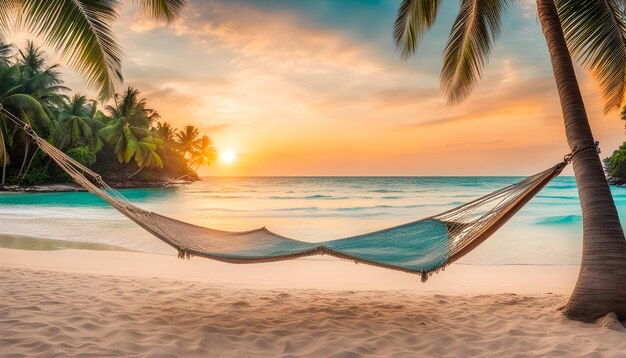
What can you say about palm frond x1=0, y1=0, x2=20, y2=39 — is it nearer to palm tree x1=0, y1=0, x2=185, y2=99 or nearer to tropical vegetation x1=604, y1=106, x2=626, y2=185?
palm tree x1=0, y1=0, x2=185, y2=99

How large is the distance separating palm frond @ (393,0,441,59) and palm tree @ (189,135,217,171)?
25.1m

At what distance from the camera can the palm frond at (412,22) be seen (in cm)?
293

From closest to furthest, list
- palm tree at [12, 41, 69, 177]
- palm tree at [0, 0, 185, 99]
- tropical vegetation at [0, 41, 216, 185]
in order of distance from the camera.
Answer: palm tree at [0, 0, 185, 99] < tropical vegetation at [0, 41, 216, 185] < palm tree at [12, 41, 69, 177]

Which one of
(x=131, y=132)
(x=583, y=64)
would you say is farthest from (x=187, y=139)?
(x=583, y=64)

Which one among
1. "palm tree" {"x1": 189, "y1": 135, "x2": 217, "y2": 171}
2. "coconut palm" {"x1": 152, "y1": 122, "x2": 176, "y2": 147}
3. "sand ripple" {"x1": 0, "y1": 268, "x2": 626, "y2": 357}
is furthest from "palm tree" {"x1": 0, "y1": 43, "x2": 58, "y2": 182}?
"palm tree" {"x1": 189, "y1": 135, "x2": 217, "y2": 171}

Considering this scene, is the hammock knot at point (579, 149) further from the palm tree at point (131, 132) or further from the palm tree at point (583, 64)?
the palm tree at point (131, 132)

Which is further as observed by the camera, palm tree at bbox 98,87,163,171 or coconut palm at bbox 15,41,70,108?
palm tree at bbox 98,87,163,171

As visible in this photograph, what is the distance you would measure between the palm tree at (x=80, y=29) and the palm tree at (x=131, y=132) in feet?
46.3

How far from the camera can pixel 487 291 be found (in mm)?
2736

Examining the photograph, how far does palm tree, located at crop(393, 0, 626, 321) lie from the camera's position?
173 centimetres

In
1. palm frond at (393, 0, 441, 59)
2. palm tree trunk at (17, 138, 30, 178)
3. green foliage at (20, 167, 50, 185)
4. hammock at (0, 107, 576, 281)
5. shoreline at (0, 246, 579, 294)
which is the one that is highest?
palm frond at (393, 0, 441, 59)

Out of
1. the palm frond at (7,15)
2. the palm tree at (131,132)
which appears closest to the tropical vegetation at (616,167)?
the palm tree at (131,132)

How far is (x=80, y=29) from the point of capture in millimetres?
2428

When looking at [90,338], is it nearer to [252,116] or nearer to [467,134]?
[252,116]
